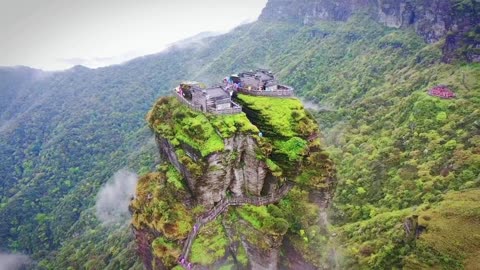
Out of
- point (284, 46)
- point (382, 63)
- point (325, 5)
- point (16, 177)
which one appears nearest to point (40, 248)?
point (16, 177)

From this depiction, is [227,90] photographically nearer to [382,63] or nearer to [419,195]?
[419,195]

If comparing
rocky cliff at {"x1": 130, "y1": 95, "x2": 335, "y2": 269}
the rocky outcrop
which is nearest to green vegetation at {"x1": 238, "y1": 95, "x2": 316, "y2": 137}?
rocky cliff at {"x1": 130, "y1": 95, "x2": 335, "y2": 269}

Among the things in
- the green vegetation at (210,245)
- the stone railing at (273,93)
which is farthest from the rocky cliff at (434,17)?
the green vegetation at (210,245)

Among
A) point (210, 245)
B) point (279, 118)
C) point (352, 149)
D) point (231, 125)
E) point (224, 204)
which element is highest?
point (231, 125)

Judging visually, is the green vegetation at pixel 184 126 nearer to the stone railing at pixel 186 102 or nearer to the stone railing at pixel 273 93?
the stone railing at pixel 186 102

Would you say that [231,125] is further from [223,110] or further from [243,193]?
[243,193]

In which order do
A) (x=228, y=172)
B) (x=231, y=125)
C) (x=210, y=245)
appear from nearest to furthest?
(x=210, y=245)
(x=231, y=125)
(x=228, y=172)

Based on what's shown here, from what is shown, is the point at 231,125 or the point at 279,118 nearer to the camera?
the point at 231,125

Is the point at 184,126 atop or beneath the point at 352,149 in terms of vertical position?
atop

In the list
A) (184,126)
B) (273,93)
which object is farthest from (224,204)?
(273,93)
